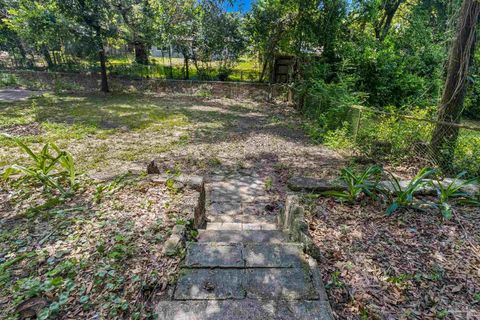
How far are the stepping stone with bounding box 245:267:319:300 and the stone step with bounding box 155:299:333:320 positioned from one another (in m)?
0.05

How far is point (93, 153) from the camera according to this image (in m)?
4.80

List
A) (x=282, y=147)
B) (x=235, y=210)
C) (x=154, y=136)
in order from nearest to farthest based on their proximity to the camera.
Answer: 1. (x=235, y=210)
2. (x=282, y=147)
3. (x=154, y=136)

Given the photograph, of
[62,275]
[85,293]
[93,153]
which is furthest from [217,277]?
[93,153]

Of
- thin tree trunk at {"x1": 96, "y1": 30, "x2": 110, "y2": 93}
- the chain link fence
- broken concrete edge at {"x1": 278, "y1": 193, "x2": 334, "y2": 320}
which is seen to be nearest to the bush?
thin tree trunk at {"x1": 96, "y1": 30, "x2": 110, "y2": 93}

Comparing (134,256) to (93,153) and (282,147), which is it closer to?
(93,153)

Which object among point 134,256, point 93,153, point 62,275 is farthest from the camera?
point 93,153

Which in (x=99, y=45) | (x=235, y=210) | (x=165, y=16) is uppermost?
(x=165, y=16)

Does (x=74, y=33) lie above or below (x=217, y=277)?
above

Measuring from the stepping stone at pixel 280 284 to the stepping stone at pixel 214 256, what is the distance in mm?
139

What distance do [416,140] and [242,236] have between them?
3.44 meters

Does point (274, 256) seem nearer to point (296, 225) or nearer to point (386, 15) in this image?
point (296, 225)

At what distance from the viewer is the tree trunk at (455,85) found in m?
3.23

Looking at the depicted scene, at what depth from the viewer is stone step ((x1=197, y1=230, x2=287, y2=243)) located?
2.29 metres

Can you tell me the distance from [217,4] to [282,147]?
324 inches
